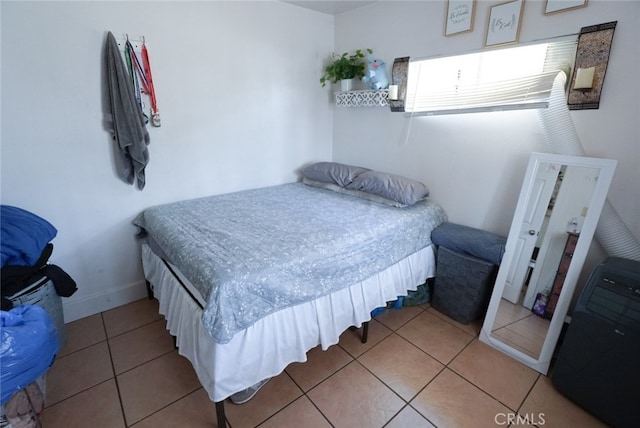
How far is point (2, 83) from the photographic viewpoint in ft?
5.10

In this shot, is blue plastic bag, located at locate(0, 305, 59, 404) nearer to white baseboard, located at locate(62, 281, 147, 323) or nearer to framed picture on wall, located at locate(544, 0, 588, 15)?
white baseboard, located at locate(62, 281, 147, 323)

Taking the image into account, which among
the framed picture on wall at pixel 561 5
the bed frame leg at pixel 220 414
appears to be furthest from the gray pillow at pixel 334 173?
the bed frame leg at pixel 220 414

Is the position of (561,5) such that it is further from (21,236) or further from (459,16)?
(21,236)

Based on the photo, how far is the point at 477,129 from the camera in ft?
6.62

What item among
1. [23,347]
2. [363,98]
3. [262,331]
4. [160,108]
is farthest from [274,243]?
[363,98]

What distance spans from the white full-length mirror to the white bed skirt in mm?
703

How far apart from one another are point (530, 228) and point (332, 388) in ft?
4.93

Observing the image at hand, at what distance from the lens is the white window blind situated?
65.1 inches

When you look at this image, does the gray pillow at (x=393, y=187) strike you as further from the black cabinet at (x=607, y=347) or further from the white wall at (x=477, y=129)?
the black cabinet at (x=607, y=347)

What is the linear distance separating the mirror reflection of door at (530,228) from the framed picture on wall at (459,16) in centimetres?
108

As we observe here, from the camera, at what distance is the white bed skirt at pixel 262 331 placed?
1.18 meters

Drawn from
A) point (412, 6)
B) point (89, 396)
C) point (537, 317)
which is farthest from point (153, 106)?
point (537, 317)

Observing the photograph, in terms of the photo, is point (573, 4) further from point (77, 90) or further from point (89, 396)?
point (89, 396)

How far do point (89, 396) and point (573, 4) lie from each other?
3.29 metres
